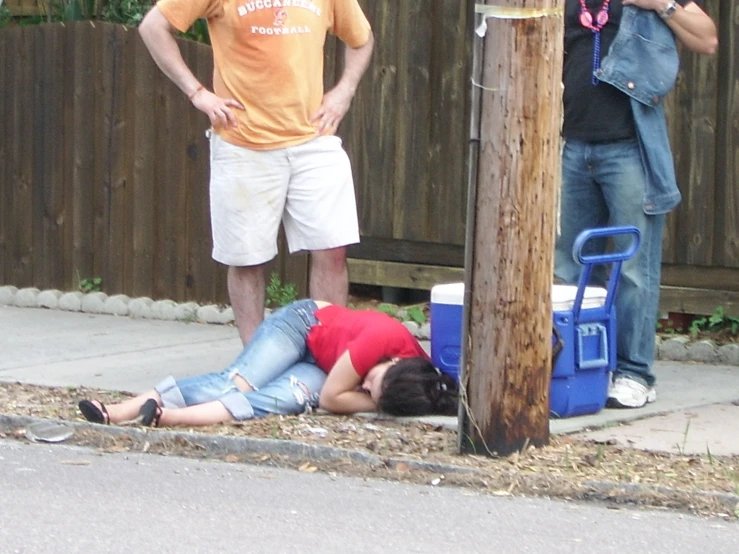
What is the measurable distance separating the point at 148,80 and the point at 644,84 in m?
4.07

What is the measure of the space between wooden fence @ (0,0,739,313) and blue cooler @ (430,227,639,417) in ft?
5.36

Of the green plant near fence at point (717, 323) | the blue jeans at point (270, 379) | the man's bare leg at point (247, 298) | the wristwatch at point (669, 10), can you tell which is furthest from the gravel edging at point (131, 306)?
the wristwatch at point (669, 10)

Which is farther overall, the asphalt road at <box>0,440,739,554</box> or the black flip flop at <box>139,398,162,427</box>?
the black flip flop at <box>139,398,162,427</box>

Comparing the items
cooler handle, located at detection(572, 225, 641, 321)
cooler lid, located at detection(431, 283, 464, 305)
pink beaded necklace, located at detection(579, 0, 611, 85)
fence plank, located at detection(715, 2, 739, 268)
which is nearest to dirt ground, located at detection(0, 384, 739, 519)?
cooler lid, located at detection(431, 283, 464, 305)

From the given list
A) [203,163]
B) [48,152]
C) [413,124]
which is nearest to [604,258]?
[413,124]

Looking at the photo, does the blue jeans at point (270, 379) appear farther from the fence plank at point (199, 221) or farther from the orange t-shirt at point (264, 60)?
the fence plank at point (199, 221)

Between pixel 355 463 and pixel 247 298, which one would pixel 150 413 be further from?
pixel 247 298

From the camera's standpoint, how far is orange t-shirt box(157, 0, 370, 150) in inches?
266

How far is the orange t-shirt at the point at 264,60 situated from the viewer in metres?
6.75

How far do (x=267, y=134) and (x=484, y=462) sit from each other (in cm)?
214

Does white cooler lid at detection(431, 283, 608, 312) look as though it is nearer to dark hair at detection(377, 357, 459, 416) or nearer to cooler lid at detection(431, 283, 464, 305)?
cooler lid at detection(431, 283, 464, 305)

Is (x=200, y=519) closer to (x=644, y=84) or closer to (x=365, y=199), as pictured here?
(x=644, y=84)

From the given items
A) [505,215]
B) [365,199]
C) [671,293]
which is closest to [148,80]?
[365,199]

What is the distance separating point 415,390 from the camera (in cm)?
600
